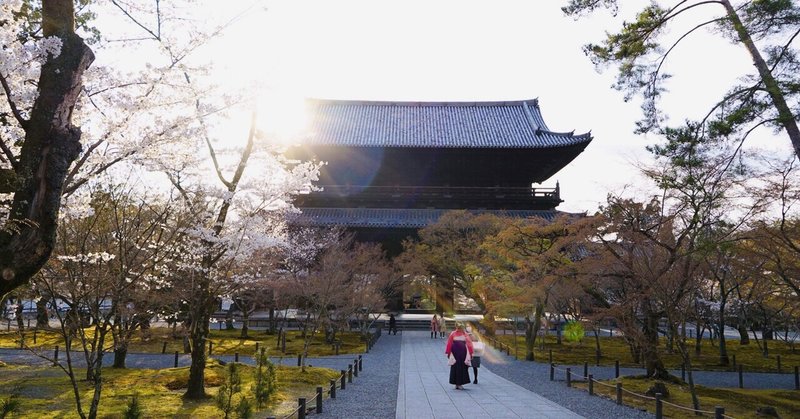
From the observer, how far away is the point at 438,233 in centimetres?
2658

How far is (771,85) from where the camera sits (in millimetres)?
7125

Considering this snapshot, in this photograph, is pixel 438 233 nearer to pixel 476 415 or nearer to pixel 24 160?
pixel 476 415

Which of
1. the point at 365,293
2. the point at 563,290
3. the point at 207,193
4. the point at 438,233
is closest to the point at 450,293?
the point at 438,233

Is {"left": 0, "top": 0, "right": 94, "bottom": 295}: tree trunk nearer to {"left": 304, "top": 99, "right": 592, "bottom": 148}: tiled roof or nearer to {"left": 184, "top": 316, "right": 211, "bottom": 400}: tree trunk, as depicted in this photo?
{"left": 184, "top": 316, "right": 211, "bottom": 400}: tree trunk

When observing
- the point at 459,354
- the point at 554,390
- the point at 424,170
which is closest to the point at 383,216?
the point at 424,170

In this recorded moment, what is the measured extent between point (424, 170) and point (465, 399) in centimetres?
2202

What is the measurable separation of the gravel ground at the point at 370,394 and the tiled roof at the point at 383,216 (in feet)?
35.4

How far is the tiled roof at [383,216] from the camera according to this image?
28581 millimetres

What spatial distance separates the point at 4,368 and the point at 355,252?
558 inches

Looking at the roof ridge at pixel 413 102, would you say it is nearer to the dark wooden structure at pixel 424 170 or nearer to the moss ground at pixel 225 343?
the dark wooden structure at pixel 424 170

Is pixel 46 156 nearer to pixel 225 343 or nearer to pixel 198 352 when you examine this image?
pixel 198 352

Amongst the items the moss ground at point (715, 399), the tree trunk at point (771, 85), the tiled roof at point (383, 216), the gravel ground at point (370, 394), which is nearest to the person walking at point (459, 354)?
the gravel ground at point (370, 394)

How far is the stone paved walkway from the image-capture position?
938 cm

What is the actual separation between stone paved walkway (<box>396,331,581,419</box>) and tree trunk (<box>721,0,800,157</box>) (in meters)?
5.67
